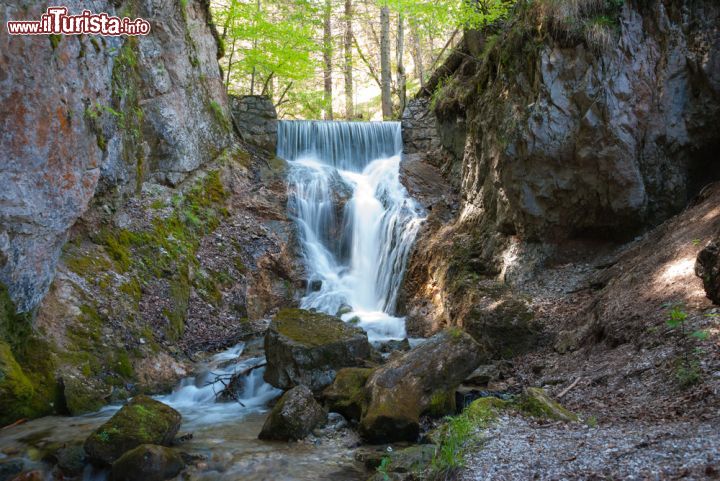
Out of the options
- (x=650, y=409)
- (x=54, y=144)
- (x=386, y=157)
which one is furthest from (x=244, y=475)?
(x=386, y=157)

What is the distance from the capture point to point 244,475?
4.87 metres

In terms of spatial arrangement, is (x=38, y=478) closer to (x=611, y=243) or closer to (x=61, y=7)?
(x=61, y=7)

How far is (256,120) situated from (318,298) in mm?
6080

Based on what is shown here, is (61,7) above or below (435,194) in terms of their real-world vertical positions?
above

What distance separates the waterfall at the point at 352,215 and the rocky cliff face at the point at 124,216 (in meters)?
0.73

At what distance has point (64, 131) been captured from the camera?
21.3 ft

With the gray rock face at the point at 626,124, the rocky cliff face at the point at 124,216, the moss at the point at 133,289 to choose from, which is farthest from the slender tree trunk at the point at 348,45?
the moss at the point at 133,289

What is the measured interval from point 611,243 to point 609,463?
19.1 feet

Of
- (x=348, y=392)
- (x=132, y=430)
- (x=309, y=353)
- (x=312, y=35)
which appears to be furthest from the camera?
(x=312, y=35)

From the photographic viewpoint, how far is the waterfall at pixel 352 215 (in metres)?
11.0

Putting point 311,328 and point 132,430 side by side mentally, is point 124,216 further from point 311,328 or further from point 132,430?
point 132,430

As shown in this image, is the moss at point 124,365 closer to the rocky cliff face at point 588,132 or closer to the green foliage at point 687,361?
the rocky cliff face at point 588,132

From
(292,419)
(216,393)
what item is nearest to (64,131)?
(216,393)

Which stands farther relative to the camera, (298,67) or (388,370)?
(298,67)
